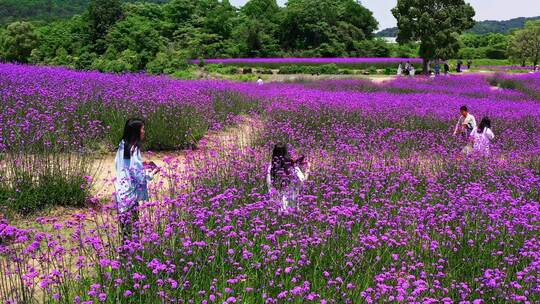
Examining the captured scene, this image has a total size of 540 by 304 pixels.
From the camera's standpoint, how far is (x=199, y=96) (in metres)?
12.4

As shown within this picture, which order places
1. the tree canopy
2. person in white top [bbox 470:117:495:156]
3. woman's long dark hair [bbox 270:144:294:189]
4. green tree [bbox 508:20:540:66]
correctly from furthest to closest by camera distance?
green tree [bbox 508:20:540:66] → the tree canopy → person in white top [bbox 470:117:495:156] → woman's long dark hair [bbox 270:144:294:189]

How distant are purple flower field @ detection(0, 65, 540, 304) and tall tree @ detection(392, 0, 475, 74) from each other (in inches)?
699

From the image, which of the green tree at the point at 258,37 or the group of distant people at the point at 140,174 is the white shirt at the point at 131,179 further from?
the green tree at the point at 258,37

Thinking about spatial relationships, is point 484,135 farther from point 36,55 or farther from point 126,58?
point 36,55

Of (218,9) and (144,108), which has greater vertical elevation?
(218,9)

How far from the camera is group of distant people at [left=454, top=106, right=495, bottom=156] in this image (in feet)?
26.4

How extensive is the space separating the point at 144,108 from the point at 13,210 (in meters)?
4.46

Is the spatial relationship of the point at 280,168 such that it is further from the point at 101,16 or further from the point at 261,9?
the point at 261,9

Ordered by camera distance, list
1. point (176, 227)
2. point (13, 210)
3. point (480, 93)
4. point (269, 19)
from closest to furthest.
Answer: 1. point (176, 227)
2. point (13, 210)
3. point (480, 93)
4. point (269, 19)

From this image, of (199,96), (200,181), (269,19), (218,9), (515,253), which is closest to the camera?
(515,253)

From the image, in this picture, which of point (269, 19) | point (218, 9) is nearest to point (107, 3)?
point (218, 9)

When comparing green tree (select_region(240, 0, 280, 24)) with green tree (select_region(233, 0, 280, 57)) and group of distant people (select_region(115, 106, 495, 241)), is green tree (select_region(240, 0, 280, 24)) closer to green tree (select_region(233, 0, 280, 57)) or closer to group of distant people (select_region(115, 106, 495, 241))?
green tree (select_region(233, 0, 280, 57))

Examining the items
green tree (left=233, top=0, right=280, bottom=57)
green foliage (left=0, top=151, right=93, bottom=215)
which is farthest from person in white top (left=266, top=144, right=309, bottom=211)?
green tree (left=233, top=0, right=280, bottom=57)

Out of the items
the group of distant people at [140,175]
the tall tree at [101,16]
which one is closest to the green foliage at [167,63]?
the tall tree at [101,16]
